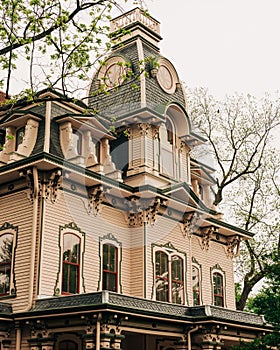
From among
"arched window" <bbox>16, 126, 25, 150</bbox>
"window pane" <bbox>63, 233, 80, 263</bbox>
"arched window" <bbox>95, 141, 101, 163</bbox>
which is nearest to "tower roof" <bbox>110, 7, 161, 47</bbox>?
"arched window" <bbox>95, 141, 101, 163</bbox>

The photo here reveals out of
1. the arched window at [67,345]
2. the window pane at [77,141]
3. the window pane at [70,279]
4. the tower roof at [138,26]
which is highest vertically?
the tower roof at [138,26]

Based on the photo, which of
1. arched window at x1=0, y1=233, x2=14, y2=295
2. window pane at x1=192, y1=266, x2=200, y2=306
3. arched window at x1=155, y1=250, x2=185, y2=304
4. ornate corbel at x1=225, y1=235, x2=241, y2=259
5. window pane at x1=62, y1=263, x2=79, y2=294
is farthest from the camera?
ornate corbel at x1=225, y1=235, x2=241, y2=259

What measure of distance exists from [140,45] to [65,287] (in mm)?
11965

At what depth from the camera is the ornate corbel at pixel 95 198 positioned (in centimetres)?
1897

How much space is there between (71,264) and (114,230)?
8.82 ft

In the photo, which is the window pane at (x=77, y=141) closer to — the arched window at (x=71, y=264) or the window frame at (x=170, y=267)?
the arched window at (x=71, y=264)

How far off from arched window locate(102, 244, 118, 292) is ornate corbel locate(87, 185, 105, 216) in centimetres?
138

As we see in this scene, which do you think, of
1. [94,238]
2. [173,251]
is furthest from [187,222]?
[94,238]

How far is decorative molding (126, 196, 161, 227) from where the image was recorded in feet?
67.6

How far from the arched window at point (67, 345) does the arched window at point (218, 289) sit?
854 centimetres

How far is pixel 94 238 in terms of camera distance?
1908 cm

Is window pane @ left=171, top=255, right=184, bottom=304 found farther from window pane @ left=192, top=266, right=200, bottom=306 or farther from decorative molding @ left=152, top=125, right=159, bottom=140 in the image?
decorative molding @ left=152, top=125, right=159, bottom=140

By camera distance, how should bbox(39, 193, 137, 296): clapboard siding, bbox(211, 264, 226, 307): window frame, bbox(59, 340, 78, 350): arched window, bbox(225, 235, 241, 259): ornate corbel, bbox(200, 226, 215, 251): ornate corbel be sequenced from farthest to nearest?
bbox(225, 235, 241, 259): ornate corbel < bbox(211, 264, 226, 307): window frame < bbox(200, 226, 215, 251): ornate corbel < bbox(59, 340, 78, 350): arched window < bbox(39, 193, 137, 296): clapboard siding

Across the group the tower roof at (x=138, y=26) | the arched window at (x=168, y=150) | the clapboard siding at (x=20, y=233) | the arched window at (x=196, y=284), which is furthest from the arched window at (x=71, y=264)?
the tower roof at (x=138, y=26)
